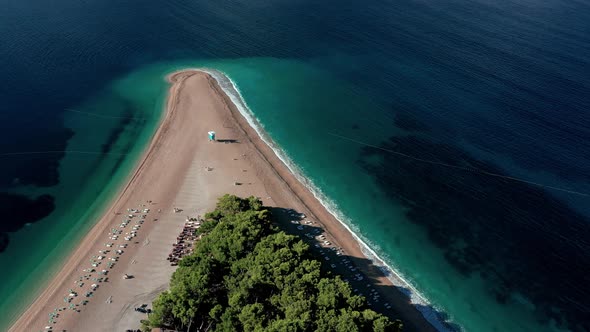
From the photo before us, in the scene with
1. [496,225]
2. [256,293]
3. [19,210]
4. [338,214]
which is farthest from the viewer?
[338,214]

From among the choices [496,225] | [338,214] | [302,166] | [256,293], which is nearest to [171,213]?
[256,293]

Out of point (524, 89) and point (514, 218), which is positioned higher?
point (524, 89)

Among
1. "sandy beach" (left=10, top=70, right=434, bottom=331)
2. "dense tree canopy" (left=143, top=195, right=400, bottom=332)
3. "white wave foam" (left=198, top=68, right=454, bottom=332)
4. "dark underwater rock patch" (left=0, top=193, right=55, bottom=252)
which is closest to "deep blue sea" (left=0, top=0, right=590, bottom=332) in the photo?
"dark underwater rock patch" (left=0, top=193, right=55, bottom=252)

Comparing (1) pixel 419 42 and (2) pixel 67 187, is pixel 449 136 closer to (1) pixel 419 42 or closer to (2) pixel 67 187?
(1) pixel 419 42

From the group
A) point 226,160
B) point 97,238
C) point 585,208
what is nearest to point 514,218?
point 585,208

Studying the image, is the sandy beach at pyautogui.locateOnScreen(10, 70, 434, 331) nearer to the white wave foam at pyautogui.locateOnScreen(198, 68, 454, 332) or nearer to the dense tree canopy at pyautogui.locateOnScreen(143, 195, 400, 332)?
the white wave foam at pyautogui.locateOnScreen(198, 68, 454, 332)

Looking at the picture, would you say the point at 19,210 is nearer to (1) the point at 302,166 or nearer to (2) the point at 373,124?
(1) the point at 302,166

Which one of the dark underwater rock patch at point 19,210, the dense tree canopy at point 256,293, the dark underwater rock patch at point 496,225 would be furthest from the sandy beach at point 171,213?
the dark underwater rock patch at point 496,225
